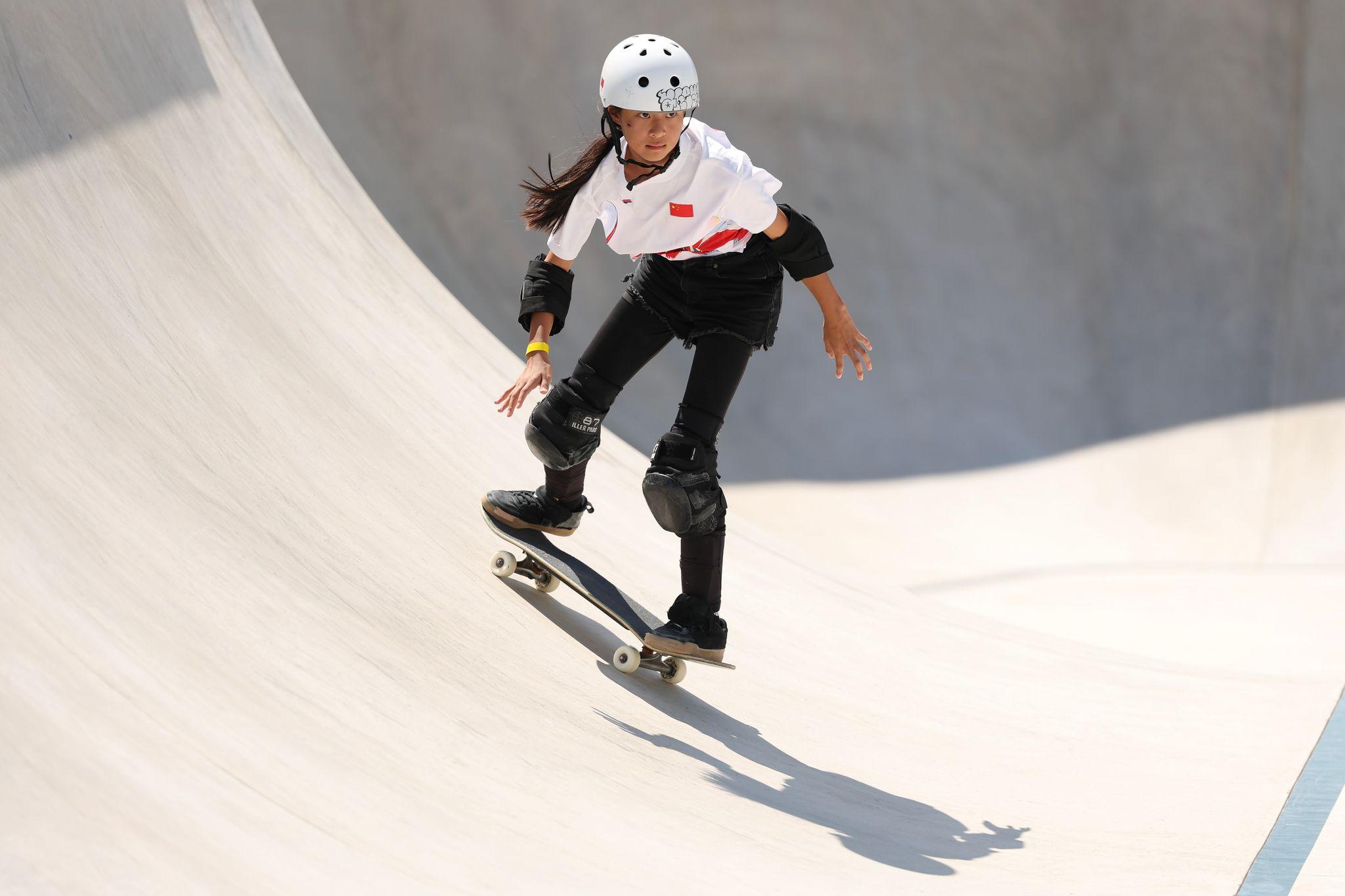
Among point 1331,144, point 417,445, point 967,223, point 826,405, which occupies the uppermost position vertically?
point 1331,144

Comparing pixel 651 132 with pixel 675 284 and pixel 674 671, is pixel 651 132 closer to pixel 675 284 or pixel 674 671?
pixel 675 284

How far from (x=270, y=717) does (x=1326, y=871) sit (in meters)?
2.38

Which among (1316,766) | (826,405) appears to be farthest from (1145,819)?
(826,405)

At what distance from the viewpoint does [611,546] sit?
4816mm

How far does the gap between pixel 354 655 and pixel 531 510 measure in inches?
42.0

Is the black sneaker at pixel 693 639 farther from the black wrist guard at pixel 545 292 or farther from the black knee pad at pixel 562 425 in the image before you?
the black wrist guard at pixel 545 292

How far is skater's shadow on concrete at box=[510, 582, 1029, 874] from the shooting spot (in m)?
2.99

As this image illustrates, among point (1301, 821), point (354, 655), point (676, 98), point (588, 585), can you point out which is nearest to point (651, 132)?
point (676, 98)

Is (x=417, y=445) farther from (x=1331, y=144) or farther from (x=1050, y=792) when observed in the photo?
(x=1331, y=144)

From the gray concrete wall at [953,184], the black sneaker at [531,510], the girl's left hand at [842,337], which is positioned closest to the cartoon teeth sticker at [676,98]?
the girl's left hand at [842,337]

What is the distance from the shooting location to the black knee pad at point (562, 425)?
3592mm

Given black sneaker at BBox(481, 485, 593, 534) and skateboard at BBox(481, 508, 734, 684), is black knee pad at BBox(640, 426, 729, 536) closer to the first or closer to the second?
skateboard at BBox(481, 508, 734, 684)

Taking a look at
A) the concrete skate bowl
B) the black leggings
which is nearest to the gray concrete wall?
the concrete skate bowl

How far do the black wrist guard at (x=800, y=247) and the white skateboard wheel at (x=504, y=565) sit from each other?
130 cm
